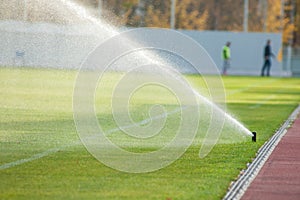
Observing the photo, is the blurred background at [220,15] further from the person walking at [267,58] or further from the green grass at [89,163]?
the green grass at [89,163]

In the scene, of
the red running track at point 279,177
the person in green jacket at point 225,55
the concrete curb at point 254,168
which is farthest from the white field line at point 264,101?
the person in green jacket at point 225,55

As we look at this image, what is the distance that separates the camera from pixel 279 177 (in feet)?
40.7

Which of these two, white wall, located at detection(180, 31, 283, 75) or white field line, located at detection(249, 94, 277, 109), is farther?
white wall, located at detection(180, 31, 283, 75)

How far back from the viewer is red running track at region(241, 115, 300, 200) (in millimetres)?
10906

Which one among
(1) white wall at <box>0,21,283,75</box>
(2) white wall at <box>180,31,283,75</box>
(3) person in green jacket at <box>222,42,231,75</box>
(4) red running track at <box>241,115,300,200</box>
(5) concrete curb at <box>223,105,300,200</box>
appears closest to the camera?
(4) red running track at <box>241,115,300,200</box>

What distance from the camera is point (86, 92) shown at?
1252 inches

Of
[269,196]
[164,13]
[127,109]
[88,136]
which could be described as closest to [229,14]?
[164,13]

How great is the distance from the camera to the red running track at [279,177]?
35.8 ft

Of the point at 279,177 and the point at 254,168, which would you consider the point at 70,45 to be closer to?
the point at 254,168

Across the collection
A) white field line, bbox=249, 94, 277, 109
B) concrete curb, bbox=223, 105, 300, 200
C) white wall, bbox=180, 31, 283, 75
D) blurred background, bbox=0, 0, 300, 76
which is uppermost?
concrete curb, bbox=223, 105, 300, 200

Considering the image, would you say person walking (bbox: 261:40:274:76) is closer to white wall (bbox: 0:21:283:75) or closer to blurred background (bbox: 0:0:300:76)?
white wall (bbox: 0:21:283:75)

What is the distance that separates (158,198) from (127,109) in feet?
45.9

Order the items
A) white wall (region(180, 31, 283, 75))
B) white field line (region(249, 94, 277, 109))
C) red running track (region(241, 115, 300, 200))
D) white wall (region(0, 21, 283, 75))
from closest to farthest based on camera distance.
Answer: red running track (region(241, 115, 300, 200)), white field line (region(249, 94, 277, 109)), white wall (region(0, 21, 283, 75)), white wall (region(180, 31, 283, 75))

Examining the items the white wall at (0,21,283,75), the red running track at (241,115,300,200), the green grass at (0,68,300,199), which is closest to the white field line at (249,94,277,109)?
the green grass at (0,68,300,199)
